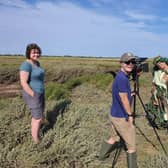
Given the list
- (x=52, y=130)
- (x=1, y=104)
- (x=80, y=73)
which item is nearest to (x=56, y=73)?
(x=80, y=73)

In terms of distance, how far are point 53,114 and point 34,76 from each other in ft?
5.39

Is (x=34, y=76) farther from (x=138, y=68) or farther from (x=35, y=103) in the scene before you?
(x=138, y=68)

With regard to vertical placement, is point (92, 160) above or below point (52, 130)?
below

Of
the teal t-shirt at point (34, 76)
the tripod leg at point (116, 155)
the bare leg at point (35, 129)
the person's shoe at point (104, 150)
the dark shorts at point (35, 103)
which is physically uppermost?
the teal t-shirt at point (34, 76)

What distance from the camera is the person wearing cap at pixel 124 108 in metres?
4.66

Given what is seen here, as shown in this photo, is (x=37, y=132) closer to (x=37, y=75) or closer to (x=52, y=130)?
(x=52, y=130)

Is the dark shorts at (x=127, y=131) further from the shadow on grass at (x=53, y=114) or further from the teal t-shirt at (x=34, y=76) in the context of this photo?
the shadow on grass at (x=53, y=114)

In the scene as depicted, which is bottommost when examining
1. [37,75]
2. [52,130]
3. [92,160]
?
[92,160]

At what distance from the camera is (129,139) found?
485 cm

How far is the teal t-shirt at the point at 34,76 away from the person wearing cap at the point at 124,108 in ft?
4.03

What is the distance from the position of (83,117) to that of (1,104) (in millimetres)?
2233

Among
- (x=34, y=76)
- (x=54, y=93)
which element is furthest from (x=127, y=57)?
(x=54, y=93)

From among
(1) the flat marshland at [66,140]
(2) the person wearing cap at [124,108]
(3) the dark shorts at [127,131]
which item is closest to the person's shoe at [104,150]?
Answer: (1) the flat marshland at [66,140]

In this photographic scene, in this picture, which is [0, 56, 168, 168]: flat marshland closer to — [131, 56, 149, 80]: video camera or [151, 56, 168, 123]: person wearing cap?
[131, 56, 149, 80]: video camera
